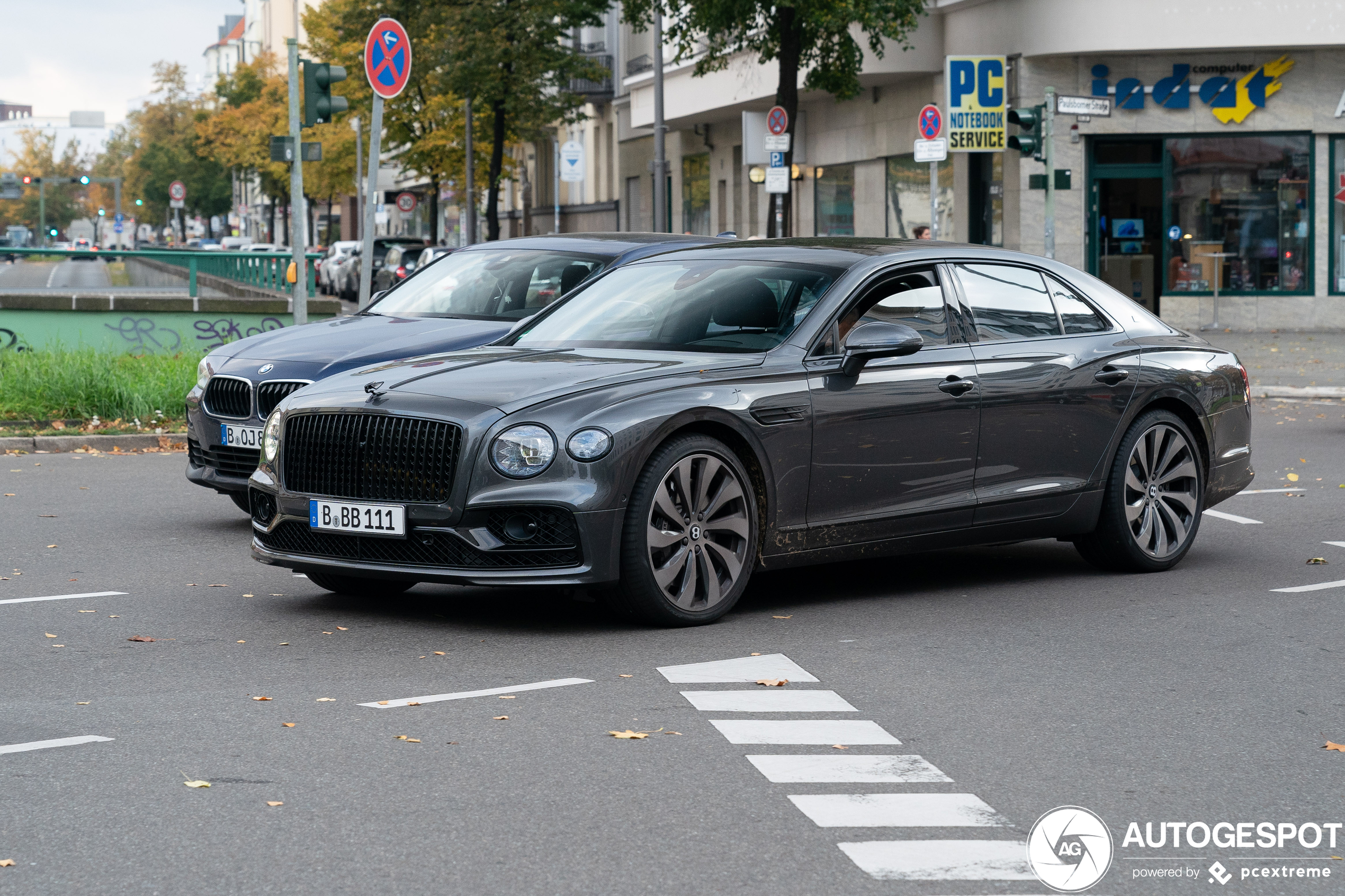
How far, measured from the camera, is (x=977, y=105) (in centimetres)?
2591

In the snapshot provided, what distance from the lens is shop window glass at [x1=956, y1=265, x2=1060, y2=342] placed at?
8.58 m

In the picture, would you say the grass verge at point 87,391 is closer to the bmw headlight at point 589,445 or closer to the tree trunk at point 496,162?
the bmw headlight at point 589,445

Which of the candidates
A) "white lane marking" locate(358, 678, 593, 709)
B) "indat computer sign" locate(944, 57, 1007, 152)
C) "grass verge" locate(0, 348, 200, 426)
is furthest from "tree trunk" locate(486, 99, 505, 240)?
"white lane marking" locate(358, 678, 593, 709)

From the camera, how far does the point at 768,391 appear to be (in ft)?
24.9

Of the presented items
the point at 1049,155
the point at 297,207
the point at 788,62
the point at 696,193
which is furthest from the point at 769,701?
the point at 696,193

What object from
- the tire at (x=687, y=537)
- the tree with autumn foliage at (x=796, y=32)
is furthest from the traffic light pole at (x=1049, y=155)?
the tire at (x=687, y=537)

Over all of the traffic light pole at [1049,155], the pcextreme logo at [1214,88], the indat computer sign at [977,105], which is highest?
the pcextreme logo at [1214,88]

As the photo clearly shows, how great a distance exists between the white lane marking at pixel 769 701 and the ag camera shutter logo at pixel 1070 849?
1315mm

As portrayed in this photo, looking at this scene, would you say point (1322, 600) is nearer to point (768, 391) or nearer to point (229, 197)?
point (768, 391)

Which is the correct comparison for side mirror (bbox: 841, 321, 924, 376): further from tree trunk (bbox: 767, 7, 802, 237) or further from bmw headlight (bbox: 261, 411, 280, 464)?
tree trunk (bbox: 767, 7, 802, 237)

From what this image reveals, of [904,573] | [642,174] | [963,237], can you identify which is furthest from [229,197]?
[904,573]

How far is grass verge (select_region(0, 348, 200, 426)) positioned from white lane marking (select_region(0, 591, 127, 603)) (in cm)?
786

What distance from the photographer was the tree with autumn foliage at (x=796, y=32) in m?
31.3

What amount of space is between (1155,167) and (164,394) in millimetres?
20998
